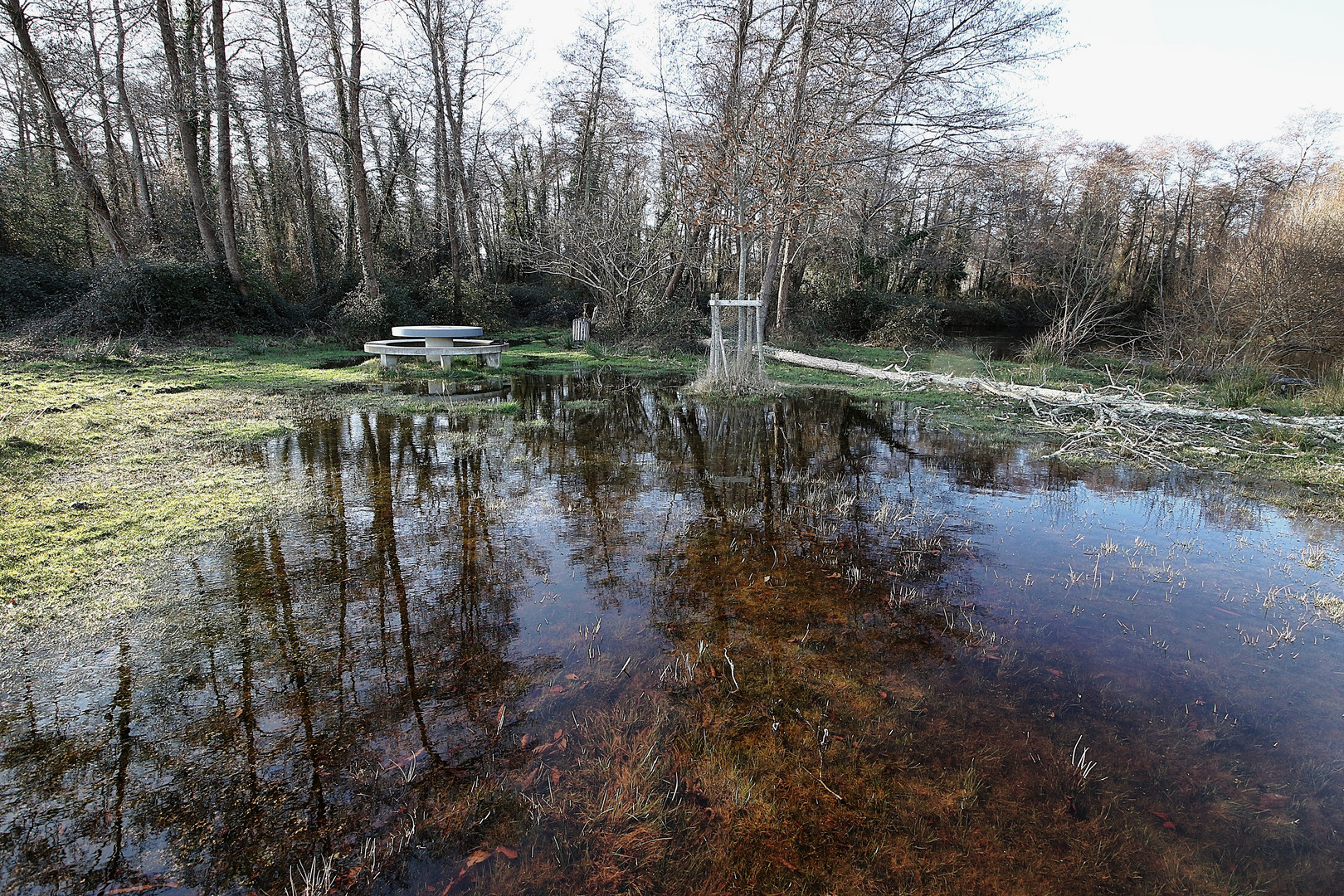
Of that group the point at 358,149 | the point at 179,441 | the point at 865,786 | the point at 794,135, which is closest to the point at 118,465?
the point at 179,441

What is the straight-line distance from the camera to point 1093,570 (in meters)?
4.21

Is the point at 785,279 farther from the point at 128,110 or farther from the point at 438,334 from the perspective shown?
the point at 128,110

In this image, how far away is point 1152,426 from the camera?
806 centimetres

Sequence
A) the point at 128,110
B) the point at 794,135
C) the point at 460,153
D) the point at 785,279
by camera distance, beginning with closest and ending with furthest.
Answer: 1. the point at 794,135
2. the point at 128,110
3. the point at 785,279
4. the point at 460,153

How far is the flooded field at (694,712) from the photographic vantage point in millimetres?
2023

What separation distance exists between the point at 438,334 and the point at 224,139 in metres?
9.40

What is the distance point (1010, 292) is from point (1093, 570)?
104ft

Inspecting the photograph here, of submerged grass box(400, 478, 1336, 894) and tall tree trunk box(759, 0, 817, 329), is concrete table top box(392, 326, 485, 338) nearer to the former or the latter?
tall tree trunk box(759, 0, 817, 329)

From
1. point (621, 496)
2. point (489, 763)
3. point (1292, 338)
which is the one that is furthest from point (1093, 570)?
point (1292, 338)

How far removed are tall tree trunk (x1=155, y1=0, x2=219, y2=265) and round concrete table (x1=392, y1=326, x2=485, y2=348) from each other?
7722 millimetres

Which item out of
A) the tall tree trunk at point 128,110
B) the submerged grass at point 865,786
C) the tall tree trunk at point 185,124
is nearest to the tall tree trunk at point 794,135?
the submerged grass at point 865,786

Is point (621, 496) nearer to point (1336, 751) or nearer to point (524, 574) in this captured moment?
point (524, 574)

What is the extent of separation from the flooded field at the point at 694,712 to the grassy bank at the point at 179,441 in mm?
520

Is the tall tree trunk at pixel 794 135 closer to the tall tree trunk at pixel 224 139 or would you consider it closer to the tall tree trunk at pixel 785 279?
the tall tree trunk at pixel 785 279
